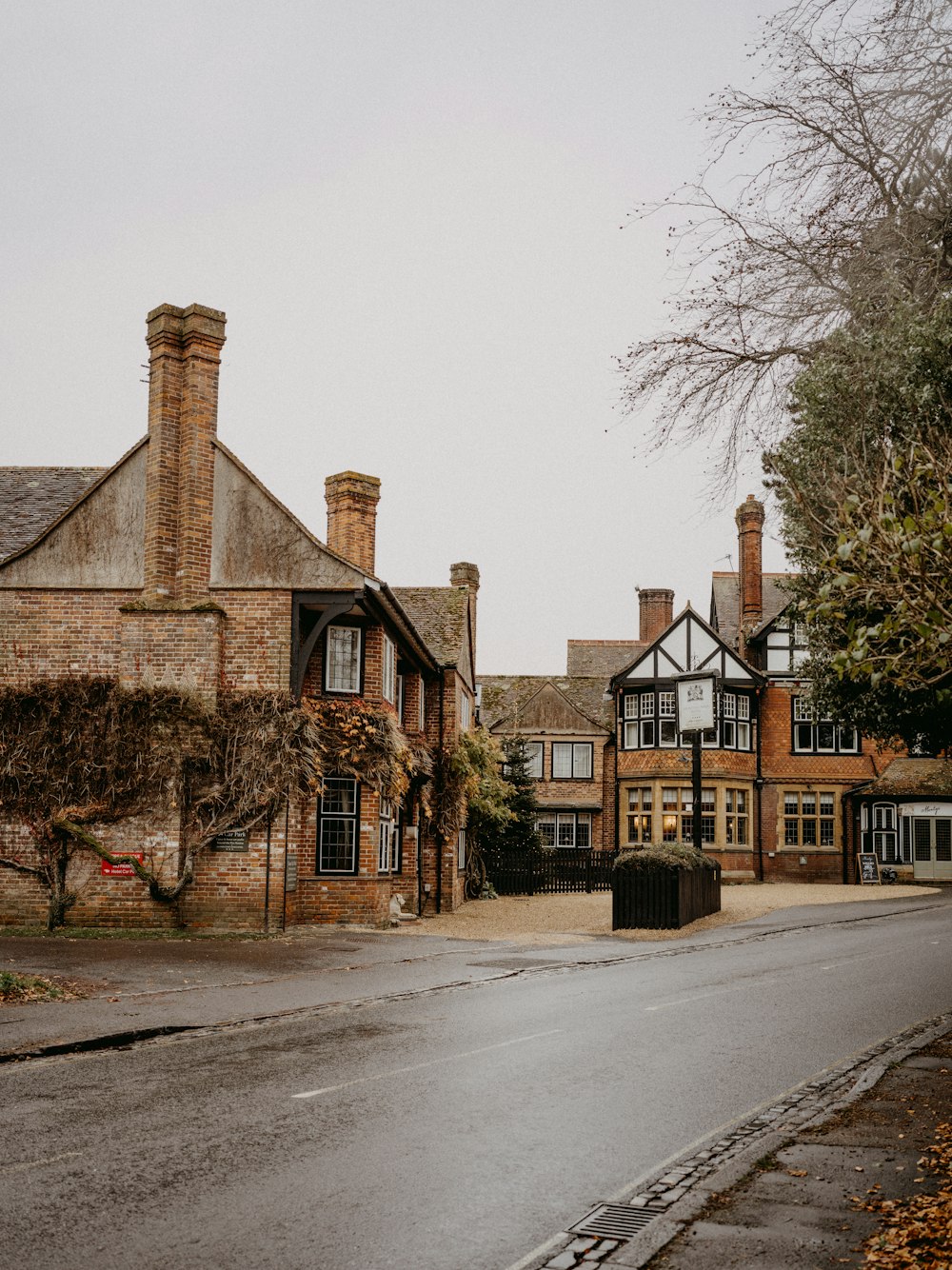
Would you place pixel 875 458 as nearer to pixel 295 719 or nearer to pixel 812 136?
pixel 812 136

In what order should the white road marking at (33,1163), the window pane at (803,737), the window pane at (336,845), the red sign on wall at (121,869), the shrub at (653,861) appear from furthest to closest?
1. the window pane at (803,737)
2. the shrub at (653,861)
3. the window pane at (336,845)
4. the red sign on wall at (121,869)
5. the white road marking at (33,1163)

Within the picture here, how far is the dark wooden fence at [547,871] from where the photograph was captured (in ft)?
127

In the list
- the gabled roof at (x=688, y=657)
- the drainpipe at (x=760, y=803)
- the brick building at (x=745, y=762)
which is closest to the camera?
the brick building at (x=745, y=762)

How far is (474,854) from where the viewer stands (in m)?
36.9

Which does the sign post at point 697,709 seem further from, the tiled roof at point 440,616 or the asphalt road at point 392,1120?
the asphalt road at point 392,1120

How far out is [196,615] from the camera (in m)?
22.3

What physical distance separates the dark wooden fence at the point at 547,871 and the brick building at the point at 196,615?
15.1 meters

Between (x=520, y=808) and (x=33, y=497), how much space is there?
21.2m

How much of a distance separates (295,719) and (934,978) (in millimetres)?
11593

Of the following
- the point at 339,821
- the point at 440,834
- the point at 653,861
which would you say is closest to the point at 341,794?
the point at 339,821

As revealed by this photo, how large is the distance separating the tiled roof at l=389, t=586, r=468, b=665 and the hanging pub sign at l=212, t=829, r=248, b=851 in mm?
9377

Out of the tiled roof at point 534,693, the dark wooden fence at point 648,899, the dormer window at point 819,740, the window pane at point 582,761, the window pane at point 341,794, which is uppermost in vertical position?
the tiled roof at point 534,693

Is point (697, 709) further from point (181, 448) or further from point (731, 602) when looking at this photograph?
point (731, 602)

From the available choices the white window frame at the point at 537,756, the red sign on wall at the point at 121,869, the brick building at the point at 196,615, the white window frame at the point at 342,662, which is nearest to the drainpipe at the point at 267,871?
the brick building at the point at 196,615
